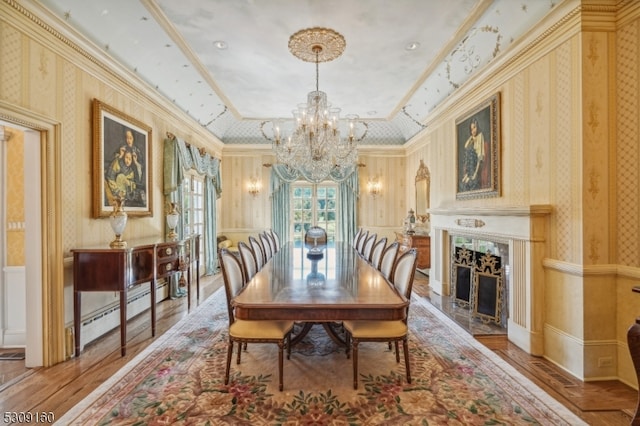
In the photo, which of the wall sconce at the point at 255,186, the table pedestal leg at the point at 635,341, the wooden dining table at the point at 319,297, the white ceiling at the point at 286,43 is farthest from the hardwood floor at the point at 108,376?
the wall sconce at the point at 255,186

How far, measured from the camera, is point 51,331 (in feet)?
8.54

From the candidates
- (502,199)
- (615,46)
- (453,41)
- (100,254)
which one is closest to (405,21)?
(453,41)

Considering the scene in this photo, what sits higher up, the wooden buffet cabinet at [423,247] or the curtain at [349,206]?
the curtain at [349,206]

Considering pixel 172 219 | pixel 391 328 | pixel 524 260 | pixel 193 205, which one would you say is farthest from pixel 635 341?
pixel 193 205

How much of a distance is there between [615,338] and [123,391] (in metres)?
3.68

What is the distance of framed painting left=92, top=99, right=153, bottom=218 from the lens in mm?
3102

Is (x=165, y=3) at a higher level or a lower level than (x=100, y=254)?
higher

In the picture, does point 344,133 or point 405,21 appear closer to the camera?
point 405,21

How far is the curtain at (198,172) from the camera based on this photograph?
451 centimetres

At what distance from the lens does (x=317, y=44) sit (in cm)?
338

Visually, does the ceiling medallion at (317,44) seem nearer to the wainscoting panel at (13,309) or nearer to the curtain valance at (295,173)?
the wainscoting panel at (13,309)

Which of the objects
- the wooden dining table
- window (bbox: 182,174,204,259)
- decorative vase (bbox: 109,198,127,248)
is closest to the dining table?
the wooden dining table

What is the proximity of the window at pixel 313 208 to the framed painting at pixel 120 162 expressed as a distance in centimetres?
386

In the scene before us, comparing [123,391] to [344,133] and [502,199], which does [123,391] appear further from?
[344,133]
